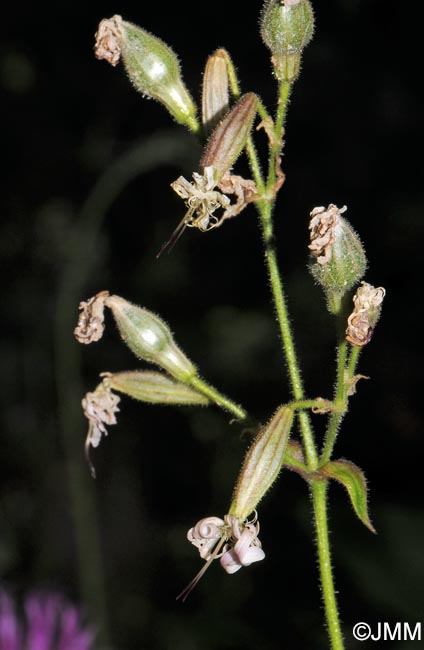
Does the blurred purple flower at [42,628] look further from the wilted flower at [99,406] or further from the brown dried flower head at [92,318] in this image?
the brown dried flower head at [92,318]

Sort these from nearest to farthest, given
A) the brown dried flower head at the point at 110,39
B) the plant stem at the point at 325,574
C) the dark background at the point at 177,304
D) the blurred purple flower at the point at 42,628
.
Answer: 1. the plant stem at the point at 325,574
2. the brown dried flower head at the point at 110,39
3. the blurred purple flower at the point at 42,628
4. the dark background at the point at 177,304

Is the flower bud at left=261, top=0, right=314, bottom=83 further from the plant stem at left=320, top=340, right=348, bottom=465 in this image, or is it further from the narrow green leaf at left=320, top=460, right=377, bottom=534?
the narrow green leaf at left=320, top=460, right=377, bottom=534

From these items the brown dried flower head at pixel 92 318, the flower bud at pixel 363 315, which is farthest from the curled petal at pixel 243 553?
the brown dried flower head at pixel 92 318

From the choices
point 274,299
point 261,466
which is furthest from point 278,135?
point 261,466

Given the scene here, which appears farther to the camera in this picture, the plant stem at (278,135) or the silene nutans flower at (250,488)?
the plant stem at (278,135)

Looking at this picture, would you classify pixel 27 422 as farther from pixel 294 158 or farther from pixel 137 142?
pixel 294 158

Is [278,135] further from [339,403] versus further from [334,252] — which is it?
[339,403]
